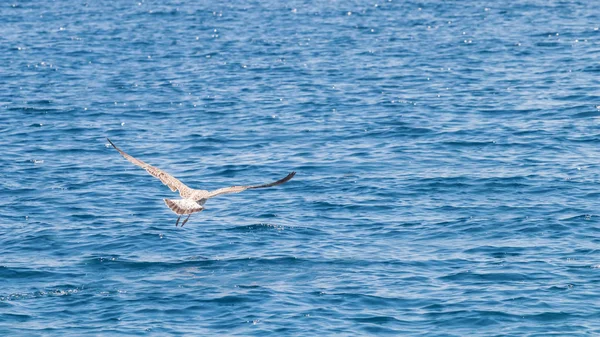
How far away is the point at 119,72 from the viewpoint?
2697 inches

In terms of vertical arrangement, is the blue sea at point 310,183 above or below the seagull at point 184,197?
below

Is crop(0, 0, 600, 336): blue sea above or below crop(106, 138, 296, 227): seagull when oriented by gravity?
below

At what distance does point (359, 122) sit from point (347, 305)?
23.2 meters

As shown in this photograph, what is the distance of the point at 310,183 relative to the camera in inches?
1700

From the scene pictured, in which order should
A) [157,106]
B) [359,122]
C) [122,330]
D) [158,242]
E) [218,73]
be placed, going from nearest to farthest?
[122,330] → [158,242] → [359,122] → [157,106] → [218,73]

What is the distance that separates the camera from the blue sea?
30.6 m

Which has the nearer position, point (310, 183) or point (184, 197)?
point (184, 197)

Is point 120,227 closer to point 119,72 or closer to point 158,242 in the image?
point 158,242

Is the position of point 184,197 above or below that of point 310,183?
above

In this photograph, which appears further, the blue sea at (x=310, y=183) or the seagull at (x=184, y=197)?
the blue sea at (x=310, y=183)

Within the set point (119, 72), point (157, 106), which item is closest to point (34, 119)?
point (157, 106)

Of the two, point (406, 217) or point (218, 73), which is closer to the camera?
point (406, 217)

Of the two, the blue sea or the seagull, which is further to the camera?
the blue sea

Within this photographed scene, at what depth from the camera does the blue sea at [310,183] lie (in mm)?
30641
